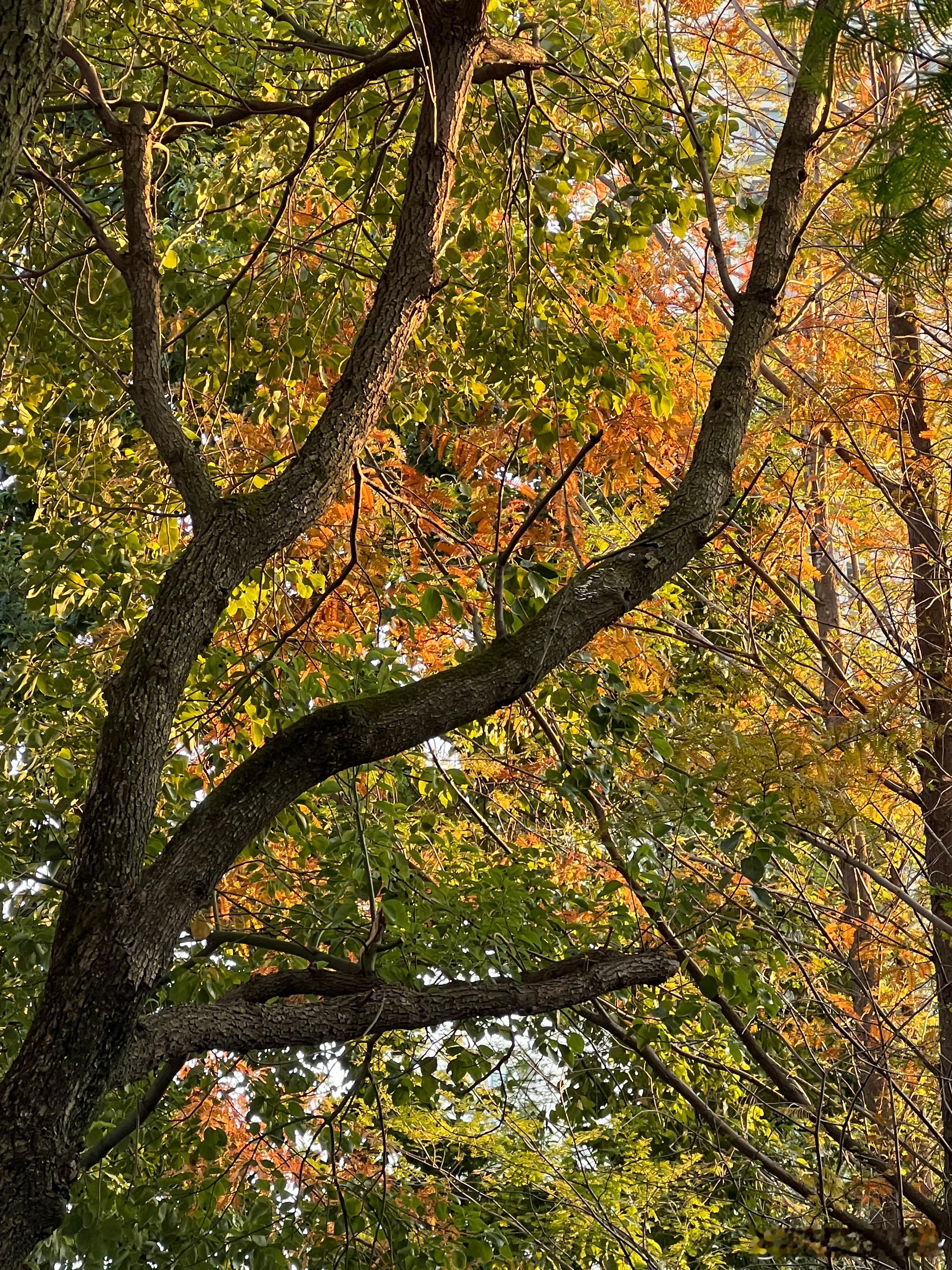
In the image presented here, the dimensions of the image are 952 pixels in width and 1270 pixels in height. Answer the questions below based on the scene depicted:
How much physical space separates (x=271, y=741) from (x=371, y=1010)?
64 centimetres

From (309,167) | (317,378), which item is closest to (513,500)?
(317,378)

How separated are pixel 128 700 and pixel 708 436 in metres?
1.39

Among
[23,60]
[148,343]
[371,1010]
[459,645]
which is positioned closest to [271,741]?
[371,1010]

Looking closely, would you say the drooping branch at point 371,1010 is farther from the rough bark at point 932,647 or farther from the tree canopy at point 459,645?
A: the rough bark at point 932,647

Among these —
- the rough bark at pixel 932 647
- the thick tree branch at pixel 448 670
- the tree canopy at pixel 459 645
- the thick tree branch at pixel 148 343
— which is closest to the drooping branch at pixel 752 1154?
the tree canopy at pixel 459 645

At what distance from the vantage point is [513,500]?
4234 mm

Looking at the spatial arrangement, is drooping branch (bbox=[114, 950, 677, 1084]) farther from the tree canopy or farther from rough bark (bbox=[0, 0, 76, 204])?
rough bark (bbox=[0, 0, 76, 204])

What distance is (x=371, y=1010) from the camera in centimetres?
216

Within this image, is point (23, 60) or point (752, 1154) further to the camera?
point (752, 1154)

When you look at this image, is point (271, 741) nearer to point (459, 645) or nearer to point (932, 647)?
point (459, 645)

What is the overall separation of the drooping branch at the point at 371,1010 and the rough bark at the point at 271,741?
0.04 feet

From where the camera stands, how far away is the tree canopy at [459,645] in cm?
186

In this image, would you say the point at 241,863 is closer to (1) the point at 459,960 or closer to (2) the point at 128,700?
(1) the point at 459,960

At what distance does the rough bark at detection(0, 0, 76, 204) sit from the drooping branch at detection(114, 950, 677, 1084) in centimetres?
125
